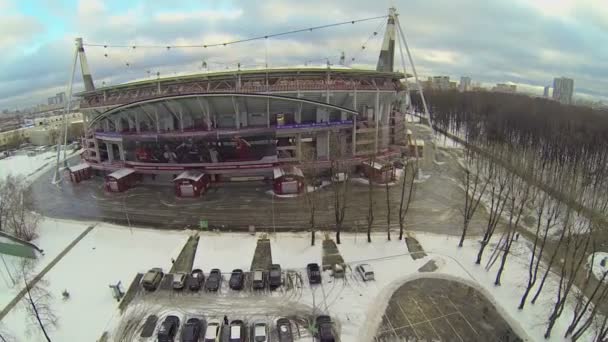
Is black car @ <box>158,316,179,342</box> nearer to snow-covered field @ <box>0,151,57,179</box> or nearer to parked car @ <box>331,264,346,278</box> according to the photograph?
parked car @ <box>331,264,346,278</box>

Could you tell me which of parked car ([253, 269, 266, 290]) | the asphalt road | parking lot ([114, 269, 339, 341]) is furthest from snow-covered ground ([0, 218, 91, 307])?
parked car ([253, 269, 266, 290])

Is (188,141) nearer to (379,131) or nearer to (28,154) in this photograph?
(379,131)

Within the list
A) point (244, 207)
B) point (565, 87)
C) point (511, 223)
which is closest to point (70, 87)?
point (244, 207)

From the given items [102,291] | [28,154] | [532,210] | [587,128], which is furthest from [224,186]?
[28,154]

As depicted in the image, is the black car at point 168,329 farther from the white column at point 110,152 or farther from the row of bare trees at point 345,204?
the white column at point 110,152

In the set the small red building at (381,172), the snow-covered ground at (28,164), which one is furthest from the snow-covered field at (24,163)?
the small red building at (381,172)

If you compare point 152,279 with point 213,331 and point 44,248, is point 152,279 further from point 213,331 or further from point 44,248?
point 44,248
